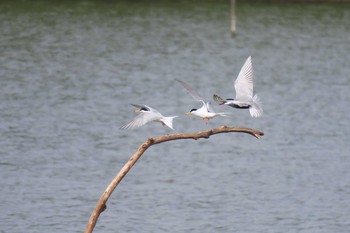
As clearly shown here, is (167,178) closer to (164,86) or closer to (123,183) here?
(123,183)

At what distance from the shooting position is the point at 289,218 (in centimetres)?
1988

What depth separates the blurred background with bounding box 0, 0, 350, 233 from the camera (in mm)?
20172

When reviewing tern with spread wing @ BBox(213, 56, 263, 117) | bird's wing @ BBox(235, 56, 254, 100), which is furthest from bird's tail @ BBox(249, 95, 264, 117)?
bird's wing @ BBox(235, 56, 254, 100)

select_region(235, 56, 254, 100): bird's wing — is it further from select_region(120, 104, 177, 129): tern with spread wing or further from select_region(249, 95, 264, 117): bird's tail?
select_region(120, 104, 177, 129): tern with spread wing

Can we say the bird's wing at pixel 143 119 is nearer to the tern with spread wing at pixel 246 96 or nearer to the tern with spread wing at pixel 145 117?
the tern with spread wing at pixel 145 117

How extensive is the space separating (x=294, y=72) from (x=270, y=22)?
365 inches

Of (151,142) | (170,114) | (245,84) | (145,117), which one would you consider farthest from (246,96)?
(170,114)

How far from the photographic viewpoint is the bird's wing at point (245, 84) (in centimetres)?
1269

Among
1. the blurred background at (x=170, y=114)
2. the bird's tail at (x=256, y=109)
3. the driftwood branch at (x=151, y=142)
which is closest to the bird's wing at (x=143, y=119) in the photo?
the driftwood branch at (x=151, y=142)

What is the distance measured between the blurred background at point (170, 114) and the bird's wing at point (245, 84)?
651 cm

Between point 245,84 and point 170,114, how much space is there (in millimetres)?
14561

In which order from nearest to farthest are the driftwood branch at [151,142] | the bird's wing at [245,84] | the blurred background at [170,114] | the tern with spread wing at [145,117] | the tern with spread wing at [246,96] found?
1. the driftwood branch at [151,142]
2. the tern with spread wing at [145,117]
3. the tern with spread wing at [246,96]
4. the bird's wing at [245,84]
5. the blurred background at [170,114]

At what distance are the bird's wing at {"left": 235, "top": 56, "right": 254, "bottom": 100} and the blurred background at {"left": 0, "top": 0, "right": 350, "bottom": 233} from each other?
6.51 m

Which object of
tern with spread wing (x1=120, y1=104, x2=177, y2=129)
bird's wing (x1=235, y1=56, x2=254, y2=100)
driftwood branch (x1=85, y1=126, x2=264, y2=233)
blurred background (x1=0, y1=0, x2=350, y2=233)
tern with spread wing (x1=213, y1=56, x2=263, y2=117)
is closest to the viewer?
driftwood branch (x1=85, y1=126, x2=264, y2=233)
